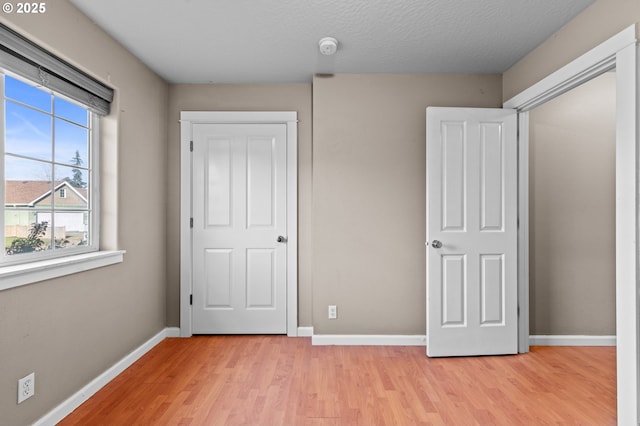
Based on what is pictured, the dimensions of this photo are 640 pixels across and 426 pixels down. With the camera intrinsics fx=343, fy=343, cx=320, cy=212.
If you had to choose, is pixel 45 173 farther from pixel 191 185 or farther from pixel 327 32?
pixel 327 32

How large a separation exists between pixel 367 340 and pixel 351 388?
0.79m

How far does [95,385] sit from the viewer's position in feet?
7.36

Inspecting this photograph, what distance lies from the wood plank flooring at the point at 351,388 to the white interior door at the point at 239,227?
1.20 ft

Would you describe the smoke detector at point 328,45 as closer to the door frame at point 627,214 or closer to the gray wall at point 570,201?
the door frame at point 627,214

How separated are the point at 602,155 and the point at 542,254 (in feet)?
3.36

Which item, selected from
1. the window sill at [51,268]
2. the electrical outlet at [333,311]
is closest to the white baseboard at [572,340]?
the electrical outlet at [333,311]

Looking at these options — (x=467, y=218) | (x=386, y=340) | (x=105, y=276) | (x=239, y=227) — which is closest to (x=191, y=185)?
(x=239, y=227)

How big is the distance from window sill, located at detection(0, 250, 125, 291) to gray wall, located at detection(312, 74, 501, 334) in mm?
1607

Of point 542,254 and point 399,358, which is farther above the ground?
point 542,254

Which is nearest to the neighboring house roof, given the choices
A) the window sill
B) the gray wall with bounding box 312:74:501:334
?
the window sill

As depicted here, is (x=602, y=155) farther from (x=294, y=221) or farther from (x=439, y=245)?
(x=294, y=221)

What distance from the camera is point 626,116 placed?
70.4 inches

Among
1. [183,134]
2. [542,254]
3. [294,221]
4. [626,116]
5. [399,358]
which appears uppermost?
[183,134]

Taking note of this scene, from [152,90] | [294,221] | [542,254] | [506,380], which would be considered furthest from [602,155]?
[152,90]
